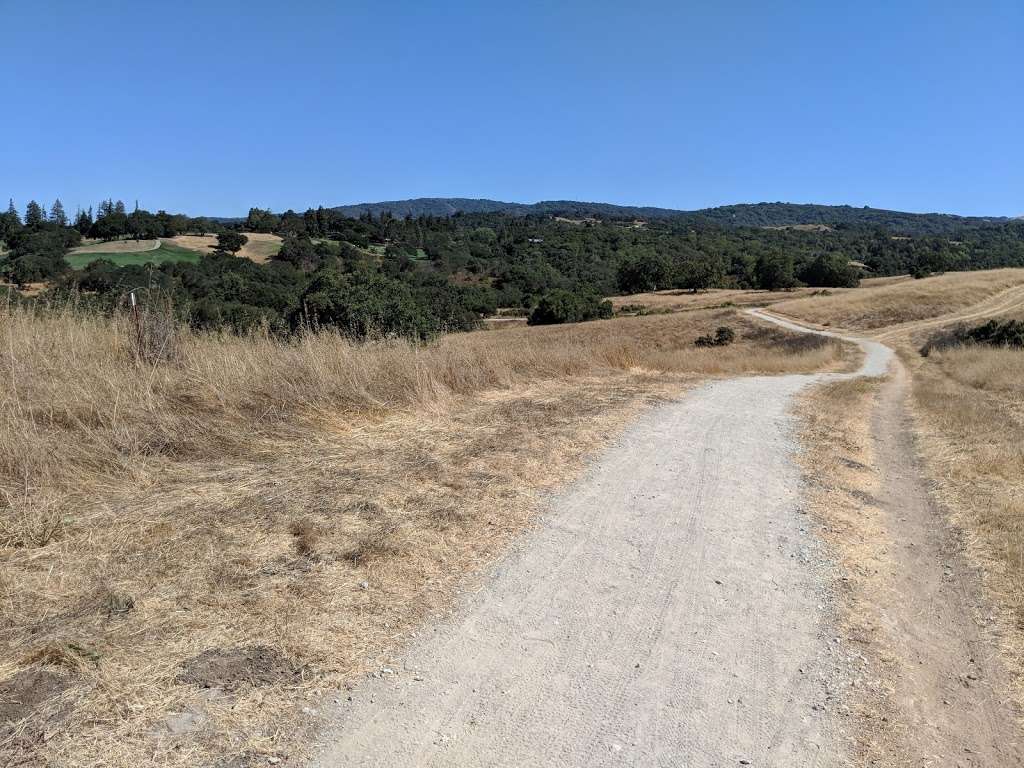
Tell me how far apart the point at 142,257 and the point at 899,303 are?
66.3 m

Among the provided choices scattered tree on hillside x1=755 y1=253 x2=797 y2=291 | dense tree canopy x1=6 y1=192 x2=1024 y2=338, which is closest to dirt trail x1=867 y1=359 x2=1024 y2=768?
dense tree canopy x1=6 y1=192 x2=1024 y2=338

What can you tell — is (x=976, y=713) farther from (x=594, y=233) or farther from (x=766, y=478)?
(x=594, y=233)

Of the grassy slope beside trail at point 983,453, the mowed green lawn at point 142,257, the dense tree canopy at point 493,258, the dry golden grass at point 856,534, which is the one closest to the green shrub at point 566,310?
the dense tree canopy at point 493,258

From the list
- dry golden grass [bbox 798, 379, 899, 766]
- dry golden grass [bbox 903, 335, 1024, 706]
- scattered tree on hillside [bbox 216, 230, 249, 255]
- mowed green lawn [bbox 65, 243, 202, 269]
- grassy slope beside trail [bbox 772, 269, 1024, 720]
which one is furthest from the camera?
scattered tree on hillside [bbox 216, 230, 249, 255]

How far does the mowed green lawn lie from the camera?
193 ft

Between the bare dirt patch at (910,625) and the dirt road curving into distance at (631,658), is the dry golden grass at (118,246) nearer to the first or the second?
the dirt road curving into distance at (631,658)

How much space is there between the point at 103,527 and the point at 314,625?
165 cm

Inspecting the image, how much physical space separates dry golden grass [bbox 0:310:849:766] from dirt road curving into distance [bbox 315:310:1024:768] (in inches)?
10.6

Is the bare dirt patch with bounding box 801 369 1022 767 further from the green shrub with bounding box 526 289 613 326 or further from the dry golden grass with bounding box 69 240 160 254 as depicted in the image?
the dry golden grass with bounding box 69 240 160 254

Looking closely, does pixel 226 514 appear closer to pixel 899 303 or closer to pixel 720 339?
pixel 720 339

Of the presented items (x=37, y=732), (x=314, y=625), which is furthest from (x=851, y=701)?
(x=37, y=732)

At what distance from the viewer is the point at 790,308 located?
51.9 meters

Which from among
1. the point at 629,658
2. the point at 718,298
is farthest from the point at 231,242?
the point at 629,658

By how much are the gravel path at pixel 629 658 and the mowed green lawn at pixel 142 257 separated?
60.2 m
